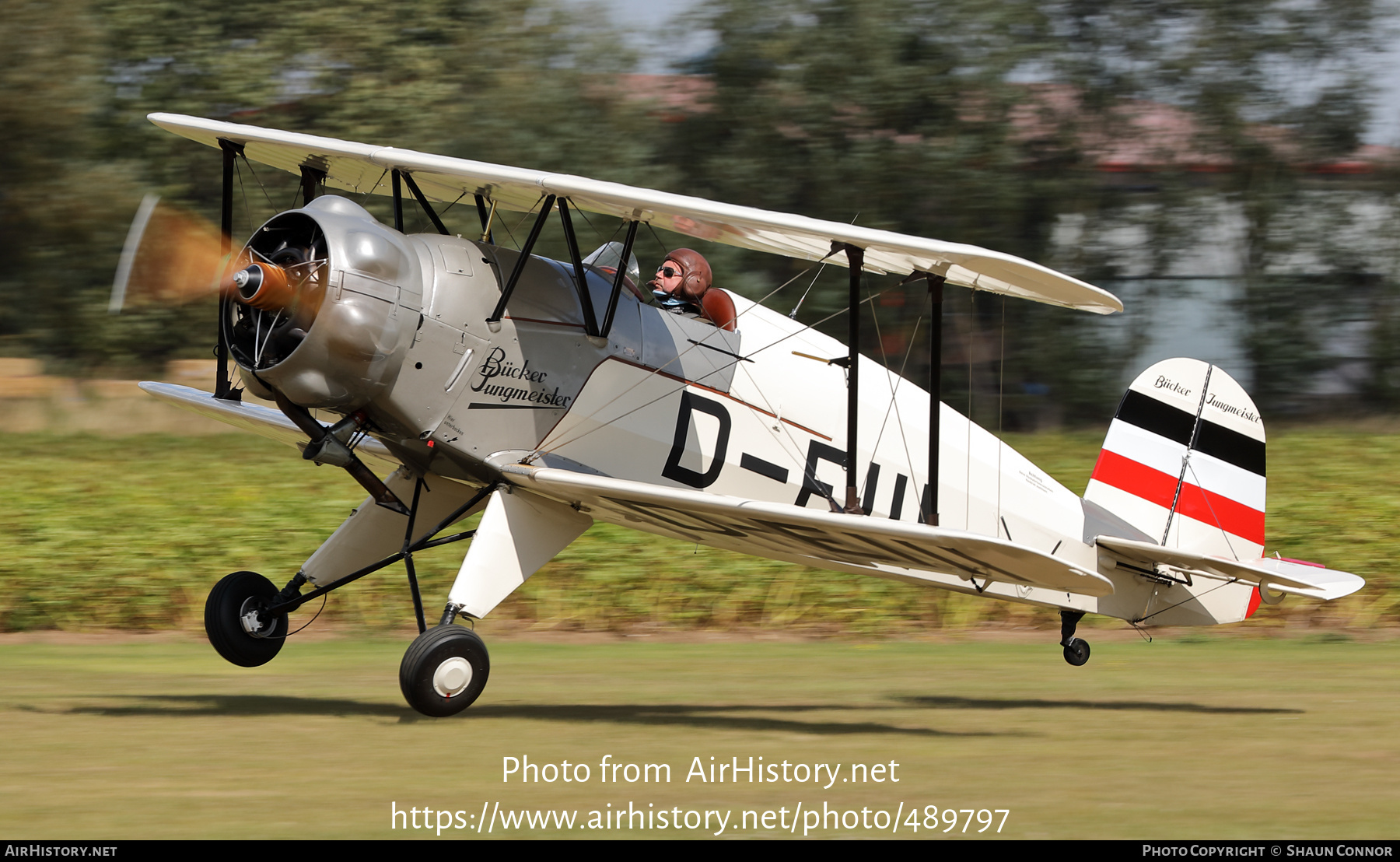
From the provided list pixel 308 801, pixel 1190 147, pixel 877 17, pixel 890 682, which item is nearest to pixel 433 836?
pixel 308 801

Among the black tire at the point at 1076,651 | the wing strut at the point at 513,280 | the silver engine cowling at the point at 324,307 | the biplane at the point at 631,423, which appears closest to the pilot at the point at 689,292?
the biplane at the point at 631,423

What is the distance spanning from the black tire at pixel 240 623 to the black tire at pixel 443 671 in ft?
5.33

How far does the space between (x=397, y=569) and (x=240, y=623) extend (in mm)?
4935

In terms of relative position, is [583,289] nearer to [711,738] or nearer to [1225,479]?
[711,738]

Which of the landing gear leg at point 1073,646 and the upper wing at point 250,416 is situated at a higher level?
the upper wing at point 250,416

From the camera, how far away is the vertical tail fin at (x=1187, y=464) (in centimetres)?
959

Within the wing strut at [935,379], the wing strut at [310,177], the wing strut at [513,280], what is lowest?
the wing strut at [935,379]

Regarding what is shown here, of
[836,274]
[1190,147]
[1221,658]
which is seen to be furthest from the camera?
[1190,147]

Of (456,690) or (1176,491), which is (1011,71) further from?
(456,690)

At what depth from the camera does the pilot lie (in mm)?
8359

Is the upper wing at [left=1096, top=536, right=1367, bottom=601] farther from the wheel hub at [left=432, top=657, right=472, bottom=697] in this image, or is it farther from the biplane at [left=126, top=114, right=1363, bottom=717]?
the wheel hub at [left=432, top=657, right=472, bottom=697]

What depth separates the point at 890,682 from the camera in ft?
32.1

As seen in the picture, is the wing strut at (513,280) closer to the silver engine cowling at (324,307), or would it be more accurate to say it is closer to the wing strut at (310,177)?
the silver engine cowling at (324,307)

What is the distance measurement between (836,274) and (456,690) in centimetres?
1451
